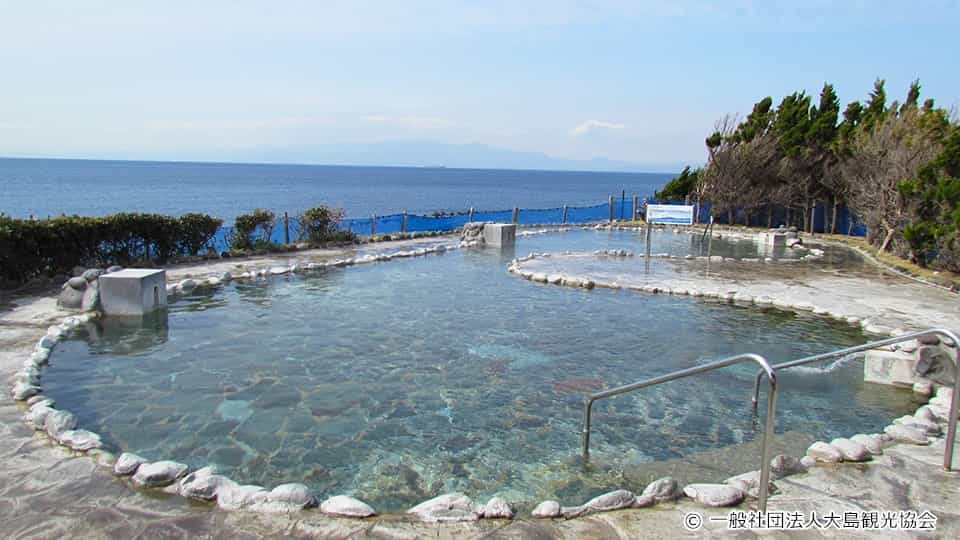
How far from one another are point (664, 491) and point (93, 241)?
43.4ft

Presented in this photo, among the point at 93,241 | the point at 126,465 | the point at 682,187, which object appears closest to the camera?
the point at 126,465

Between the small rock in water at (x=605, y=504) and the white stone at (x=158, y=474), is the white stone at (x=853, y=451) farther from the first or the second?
the white stone at (x=158, y=474)

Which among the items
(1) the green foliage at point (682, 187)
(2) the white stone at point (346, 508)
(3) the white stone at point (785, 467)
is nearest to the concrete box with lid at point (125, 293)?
(2) the white stone at point (346, 508)

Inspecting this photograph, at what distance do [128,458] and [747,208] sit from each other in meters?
29.6

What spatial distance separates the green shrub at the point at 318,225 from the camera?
1933 cm

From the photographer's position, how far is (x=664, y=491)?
4633mm

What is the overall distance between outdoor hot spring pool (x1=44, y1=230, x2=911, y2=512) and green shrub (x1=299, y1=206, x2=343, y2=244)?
724cm

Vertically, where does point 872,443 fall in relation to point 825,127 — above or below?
below

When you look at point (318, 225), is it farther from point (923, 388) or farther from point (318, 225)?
point (923, 388)

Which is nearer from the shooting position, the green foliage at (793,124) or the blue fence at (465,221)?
the blue fence at (465,221)

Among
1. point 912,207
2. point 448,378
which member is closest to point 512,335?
point 448,378

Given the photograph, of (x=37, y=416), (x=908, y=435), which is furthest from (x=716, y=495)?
(x=37, y=416)

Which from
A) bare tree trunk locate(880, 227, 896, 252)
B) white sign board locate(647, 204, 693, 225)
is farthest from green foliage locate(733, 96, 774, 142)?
white sign board locate(647, 204, 693, 225)

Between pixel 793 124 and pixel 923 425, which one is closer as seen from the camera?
pixel 923 425
